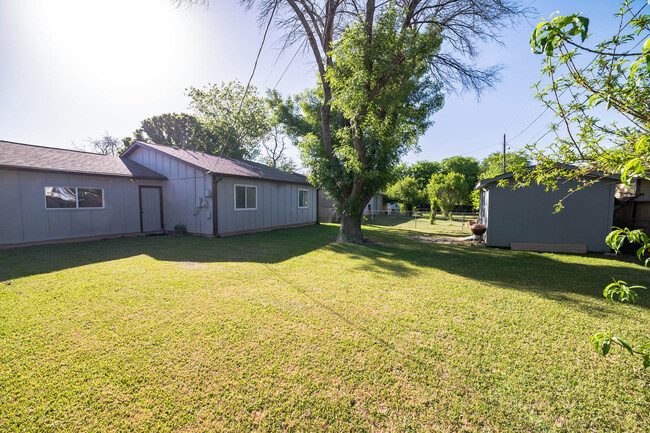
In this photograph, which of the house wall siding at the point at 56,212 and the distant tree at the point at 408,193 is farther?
the distant tree at the point at 408,193

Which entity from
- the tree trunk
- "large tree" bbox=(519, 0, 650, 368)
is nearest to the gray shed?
the tree trunk

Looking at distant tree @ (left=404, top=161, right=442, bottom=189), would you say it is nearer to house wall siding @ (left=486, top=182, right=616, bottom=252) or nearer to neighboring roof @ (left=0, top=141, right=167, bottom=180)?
house wall siding @ (left=486, top=182, right=616, bottom=252)

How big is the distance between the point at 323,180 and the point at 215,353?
7.51 meters

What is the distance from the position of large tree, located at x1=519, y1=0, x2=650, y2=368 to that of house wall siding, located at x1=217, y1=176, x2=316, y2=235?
1031 cm

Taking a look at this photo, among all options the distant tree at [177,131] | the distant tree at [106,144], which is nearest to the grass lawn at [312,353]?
the distant tree at [177,131]

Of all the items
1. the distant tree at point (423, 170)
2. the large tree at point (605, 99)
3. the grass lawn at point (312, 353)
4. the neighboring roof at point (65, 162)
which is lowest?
the grass lawn at point (312, 353)

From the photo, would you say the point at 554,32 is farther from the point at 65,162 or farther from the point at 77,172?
the point at 65,162

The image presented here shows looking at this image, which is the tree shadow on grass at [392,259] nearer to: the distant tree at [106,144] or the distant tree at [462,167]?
the distant tree at [106,144]

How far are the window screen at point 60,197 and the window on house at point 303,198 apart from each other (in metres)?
9.64

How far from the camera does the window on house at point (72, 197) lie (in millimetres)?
8797

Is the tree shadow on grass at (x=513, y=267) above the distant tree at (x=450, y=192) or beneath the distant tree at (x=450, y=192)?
beneath

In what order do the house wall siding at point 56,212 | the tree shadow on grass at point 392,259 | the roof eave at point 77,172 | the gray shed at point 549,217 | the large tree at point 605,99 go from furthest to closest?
the gray shed at point 549,217 → the house wall siding at point 56,212 → the roof eave at point 77,172 → the tree shadow on grass at point 392,259 → the large tree at point 605,99

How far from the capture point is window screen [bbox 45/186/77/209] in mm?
8742

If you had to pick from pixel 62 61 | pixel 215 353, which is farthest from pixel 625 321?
pixel 62 61
